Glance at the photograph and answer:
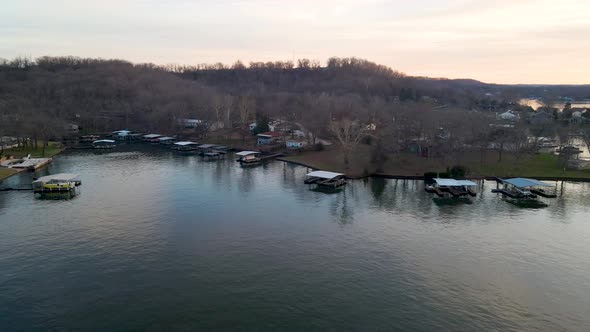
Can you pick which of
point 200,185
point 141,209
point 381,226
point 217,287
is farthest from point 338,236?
point 200,185

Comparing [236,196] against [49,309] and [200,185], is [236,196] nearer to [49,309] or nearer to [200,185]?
[200,185]

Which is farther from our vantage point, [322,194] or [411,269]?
[322,194]

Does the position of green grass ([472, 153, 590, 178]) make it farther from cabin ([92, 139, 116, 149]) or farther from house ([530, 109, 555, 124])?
cabin ([92, 139, 116, 149])

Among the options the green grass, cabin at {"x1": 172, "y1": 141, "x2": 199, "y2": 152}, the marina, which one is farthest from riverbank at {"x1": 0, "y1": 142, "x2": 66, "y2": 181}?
the green grass

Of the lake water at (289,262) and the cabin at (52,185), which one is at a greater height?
the cabin at (52,185)

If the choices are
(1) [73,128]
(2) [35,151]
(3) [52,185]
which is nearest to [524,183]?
(3) [52,185]

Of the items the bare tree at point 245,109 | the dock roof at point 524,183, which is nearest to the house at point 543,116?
the dock roof at point 524,183

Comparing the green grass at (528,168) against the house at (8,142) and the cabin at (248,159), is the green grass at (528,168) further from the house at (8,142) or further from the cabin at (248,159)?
the house at (8,142)

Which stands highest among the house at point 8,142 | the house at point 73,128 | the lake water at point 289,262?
the house at point 73,128
